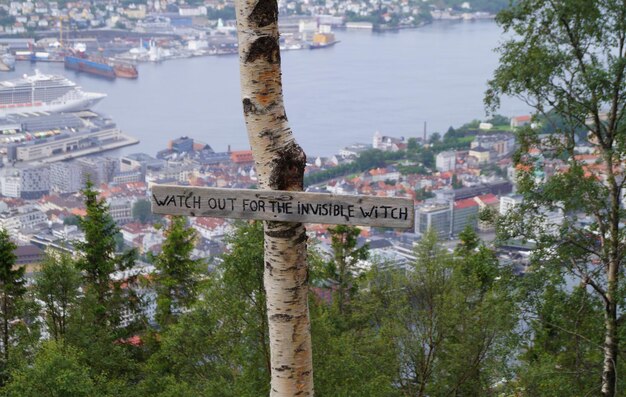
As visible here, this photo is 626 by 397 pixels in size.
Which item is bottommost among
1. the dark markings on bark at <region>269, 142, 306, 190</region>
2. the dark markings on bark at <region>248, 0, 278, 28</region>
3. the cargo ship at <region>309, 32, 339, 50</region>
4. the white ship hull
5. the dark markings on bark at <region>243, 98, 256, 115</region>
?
the white ship hull

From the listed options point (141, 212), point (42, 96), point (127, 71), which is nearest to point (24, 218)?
point (141, 212)

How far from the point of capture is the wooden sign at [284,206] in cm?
159

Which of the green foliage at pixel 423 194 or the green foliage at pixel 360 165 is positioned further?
the green foliage at pixel 360 165

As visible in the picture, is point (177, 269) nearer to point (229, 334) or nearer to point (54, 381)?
point (229, 334)

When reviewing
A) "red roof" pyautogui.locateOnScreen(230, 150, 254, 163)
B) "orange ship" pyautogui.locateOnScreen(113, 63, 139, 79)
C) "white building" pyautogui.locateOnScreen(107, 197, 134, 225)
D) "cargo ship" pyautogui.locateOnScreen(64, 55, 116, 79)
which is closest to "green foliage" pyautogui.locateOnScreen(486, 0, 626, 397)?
"white building" pyautogui.locateOnScreen(107, 197, 134, 225)

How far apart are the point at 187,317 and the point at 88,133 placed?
2423cm

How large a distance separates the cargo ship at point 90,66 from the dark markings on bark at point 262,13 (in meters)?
33.0

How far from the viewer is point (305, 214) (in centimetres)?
162

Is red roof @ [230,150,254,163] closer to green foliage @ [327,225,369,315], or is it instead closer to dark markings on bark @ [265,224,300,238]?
green foliage @ [327,225,369,315]

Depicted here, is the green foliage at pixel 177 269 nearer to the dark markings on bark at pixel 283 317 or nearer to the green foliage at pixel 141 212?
the dark markings on bark at pixel 283 317

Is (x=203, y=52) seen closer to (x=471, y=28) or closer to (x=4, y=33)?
(x=4, y=33)

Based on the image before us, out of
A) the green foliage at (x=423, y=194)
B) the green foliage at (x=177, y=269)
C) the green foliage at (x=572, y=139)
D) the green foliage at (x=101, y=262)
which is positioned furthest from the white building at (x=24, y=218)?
the green foliage at (x=572, y=139)

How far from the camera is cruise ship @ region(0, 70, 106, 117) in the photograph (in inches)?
1161

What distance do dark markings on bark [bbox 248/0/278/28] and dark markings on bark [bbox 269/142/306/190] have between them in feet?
0.72
